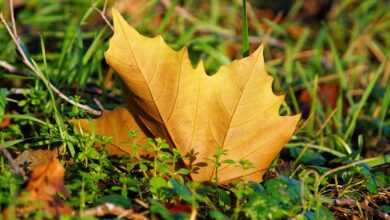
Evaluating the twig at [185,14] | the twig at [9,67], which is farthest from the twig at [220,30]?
the twig at [9,67]

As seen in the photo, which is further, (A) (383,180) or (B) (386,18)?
(B) (386,18)

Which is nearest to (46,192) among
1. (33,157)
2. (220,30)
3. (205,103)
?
(33,157)

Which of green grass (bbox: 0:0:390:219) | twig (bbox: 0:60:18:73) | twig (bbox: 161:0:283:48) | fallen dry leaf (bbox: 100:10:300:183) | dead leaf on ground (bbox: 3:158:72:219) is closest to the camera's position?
dead leaf on ground (bbox: 3:158:72:219)

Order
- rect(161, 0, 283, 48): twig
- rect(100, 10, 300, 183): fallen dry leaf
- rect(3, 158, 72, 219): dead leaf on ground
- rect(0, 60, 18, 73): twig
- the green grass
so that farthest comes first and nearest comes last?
rect(161, 0, 283, 48): twig
rect(0, 60, 18, 73): twig
rect(100, 10, 300, 183): fallen dry leaf
the green grass
rect(3, 158, 72, 219): dead leaf on ground

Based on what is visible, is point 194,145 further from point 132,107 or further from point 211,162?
point 132,107

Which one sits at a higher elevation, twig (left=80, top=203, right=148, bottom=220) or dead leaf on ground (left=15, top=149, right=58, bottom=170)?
dead leaf on ground (left=15, top=149, right=58, bottom=170)

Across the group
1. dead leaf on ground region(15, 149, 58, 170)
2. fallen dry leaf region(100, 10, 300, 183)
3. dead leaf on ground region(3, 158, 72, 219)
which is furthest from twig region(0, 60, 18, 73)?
dead leaf on ground region(3, 158, 72, 219)

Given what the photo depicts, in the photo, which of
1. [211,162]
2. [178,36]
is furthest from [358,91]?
[211,162]

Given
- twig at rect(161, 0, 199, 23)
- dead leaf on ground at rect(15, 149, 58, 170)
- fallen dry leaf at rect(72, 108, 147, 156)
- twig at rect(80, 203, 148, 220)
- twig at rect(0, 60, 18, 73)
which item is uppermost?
twig at rect(161, 0, 199, 23)

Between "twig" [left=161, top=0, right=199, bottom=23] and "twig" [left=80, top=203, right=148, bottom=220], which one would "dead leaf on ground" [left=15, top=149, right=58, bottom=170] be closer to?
"twig" [left=80, top=203, right=148, bottom=220]
